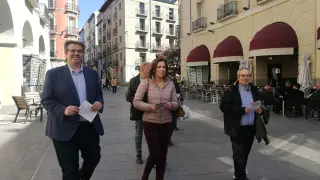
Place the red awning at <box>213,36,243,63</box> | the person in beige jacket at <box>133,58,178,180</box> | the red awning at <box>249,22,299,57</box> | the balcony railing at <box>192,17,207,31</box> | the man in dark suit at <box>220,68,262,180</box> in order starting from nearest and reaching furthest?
the person in beige jacket at <box>133,58,178,180</box> → the man in dark suit at <box>220,68,262,180</box> → the red awning at <box>249,22,299,57</box> → the red awning at <box>213,36,243,63</box> → the balcony railing at <box>192,17,207,31</box>

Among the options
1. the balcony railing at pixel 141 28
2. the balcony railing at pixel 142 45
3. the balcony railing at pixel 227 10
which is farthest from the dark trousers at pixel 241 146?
the balcony railing at pixel 142 45

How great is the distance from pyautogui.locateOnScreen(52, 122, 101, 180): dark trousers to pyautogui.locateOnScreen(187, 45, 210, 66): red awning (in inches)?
724

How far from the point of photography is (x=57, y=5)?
4662 cm

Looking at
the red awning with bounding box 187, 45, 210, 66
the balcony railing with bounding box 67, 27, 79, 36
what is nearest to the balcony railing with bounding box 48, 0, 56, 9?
the balcony railing with bounding box 67, 27, 79, 36

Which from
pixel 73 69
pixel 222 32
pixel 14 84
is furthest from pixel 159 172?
pixel 222 32

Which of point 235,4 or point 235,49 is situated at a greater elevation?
point 235,4

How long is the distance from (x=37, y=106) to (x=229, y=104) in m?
8.39

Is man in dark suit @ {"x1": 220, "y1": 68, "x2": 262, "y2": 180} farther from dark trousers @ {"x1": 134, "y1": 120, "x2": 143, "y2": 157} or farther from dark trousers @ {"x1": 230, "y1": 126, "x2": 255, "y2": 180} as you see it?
dark trousers @ {"x1": 134, "y1": 120, "x2": 143, "y2": 157}

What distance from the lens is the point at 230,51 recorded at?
1680 cm

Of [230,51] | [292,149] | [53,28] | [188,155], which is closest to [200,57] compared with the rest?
[230,51]

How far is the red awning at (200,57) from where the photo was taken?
835 inches

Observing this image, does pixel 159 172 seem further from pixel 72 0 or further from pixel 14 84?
pixel 72 0

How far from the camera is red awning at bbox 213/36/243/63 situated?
656 inches

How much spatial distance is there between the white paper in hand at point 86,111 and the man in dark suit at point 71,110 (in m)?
0.04
